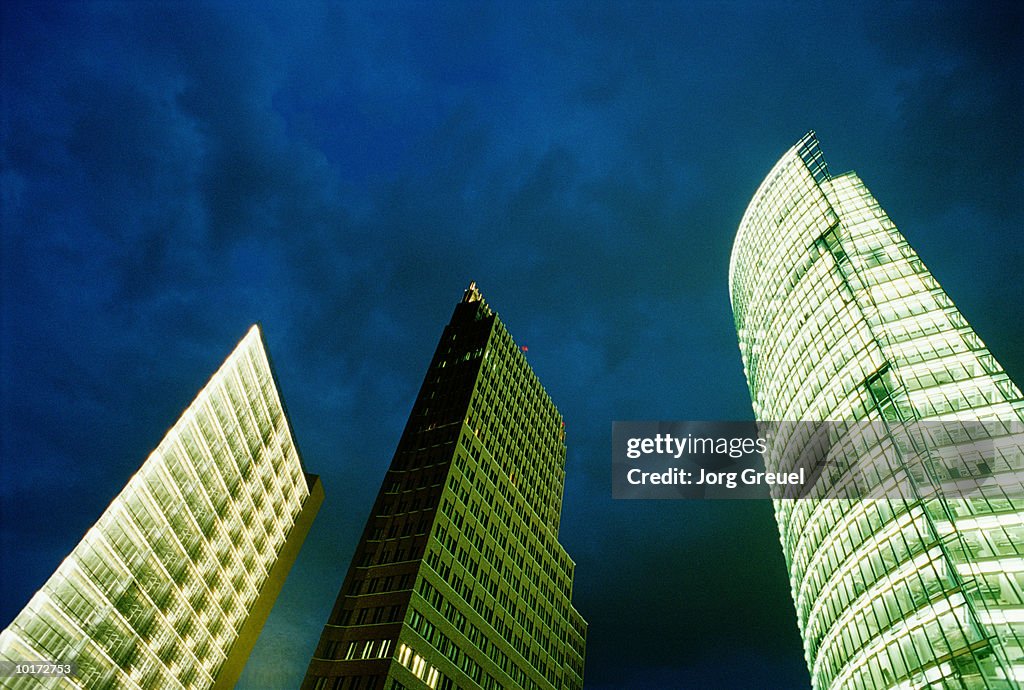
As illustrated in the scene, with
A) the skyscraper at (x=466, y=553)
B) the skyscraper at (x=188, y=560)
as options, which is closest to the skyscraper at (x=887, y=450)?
the skyscraper at (x=466, y=553)

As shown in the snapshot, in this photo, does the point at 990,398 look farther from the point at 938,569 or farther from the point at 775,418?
the point at 775,418

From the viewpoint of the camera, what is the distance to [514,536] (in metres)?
92.6

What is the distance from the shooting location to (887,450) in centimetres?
5053

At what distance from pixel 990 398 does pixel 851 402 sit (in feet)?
33.6

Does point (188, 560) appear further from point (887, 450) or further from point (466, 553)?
point (887, 450)

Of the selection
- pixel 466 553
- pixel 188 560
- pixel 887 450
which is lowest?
pixel 188 560

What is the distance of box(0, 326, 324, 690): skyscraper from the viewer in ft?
213

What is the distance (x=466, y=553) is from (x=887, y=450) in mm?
49952

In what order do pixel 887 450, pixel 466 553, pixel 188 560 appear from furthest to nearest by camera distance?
pixel 188 560 < pixel 466 553 < pixel 887 450

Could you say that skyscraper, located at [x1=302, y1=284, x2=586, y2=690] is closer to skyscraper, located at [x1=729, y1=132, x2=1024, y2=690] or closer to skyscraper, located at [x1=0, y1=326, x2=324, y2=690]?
skyscraper, located at [x1=0, y1=326, x2=324, y2=690]

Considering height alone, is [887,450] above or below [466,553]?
below

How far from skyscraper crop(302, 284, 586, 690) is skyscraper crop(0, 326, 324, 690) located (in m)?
24.8

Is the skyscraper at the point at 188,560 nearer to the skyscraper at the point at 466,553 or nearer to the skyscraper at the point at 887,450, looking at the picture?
the skyscraper at the point at 466,553

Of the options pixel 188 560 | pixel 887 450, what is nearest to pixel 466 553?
pixel 188 560
